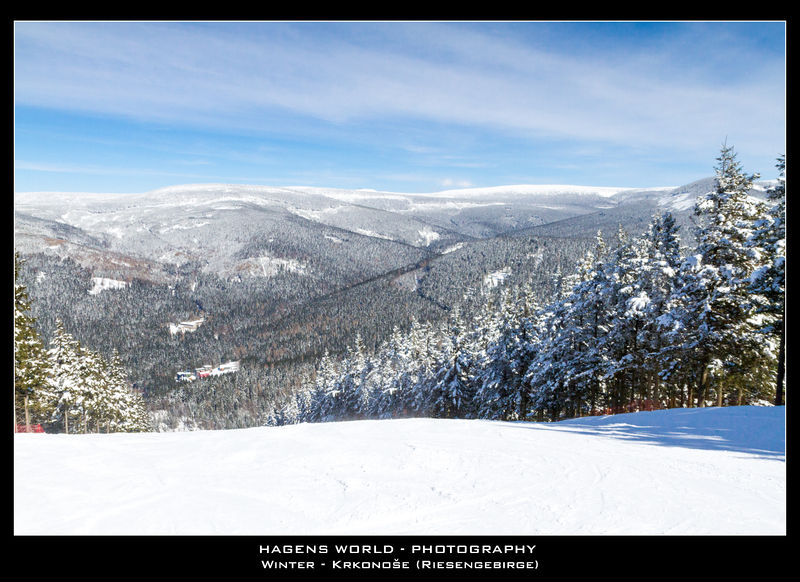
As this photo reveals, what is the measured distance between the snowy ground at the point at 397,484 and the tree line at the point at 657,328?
31.6 ft

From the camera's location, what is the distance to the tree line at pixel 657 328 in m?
17.1

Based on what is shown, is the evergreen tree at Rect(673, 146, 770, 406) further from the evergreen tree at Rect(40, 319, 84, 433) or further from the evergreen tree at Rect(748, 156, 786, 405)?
the evergreen tree at Rect(40, 319, 84, 433)

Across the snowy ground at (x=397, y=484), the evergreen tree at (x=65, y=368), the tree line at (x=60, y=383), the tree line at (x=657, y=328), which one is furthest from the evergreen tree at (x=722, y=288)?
the evergreen tree at (x=65, y=368)

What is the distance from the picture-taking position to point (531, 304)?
31016 millimetres

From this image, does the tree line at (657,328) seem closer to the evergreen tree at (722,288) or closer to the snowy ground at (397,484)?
the evergreen tree at (722,288)

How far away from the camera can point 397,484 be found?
20.2 feet

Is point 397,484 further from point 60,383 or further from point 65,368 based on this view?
point 65,368

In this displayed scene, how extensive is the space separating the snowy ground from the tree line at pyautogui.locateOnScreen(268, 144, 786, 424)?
9626 millimetres

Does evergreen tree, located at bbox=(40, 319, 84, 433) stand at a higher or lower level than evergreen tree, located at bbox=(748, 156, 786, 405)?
lower

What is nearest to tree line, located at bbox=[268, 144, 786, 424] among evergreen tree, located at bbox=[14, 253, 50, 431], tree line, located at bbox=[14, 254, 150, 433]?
tree line, located at bbox=[14, 254, 150, 433]

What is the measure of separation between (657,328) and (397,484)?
18011mm

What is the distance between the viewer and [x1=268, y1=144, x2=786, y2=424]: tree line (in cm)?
1711
